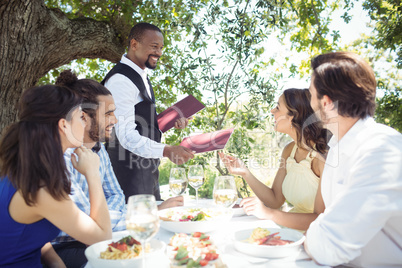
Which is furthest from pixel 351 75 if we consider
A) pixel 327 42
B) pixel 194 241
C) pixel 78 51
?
pixel 327 42

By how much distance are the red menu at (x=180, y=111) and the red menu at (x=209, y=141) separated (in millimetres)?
323

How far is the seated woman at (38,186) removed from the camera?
1361 mm

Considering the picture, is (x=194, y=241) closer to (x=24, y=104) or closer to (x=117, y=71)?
(x=24, y=104)

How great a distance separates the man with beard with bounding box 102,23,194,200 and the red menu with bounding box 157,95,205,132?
0.09 meters

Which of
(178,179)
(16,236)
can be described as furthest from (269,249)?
(16,236)

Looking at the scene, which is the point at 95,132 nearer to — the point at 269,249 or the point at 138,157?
the point at 138,157

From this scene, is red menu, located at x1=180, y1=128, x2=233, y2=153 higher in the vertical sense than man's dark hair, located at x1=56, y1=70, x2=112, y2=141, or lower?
lower

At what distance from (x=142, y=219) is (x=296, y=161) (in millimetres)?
1671

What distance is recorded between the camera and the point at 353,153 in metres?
1.47

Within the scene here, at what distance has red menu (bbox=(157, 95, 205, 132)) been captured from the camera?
2.95 m

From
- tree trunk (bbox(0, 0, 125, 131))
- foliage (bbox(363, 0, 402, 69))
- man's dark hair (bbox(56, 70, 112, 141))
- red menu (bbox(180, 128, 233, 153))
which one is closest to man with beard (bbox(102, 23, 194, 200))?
red menu (bbox(180, 128, 233, 153))

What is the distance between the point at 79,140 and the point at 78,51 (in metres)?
3.06

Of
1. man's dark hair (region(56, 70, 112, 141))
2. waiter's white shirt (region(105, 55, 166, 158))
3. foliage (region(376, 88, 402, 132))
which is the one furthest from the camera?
foliage (region(376, 88, 402, 132))

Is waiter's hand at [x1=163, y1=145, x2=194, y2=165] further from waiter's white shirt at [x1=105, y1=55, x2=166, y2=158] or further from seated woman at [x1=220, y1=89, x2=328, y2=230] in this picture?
seated woman at [x1=220, y1=89, x2=328, y2=230]
